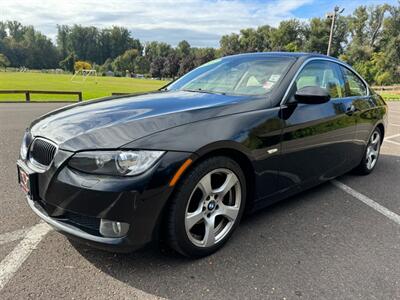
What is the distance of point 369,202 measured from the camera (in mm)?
3857

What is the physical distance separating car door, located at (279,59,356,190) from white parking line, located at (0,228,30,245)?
230 cm

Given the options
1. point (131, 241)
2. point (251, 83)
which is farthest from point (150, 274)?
point (251, 83)

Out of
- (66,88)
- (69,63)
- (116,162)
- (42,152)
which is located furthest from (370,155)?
(69,63)

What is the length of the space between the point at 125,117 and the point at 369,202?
2.94 metres

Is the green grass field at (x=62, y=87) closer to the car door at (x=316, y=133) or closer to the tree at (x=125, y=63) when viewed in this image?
the car door at (x=316, y=133)

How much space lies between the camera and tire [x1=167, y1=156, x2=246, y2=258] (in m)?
2.32

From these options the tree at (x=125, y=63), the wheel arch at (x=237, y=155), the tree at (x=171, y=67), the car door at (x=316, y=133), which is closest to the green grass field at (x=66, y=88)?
the car door at (x=316, y=133)

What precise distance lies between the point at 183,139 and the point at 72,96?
2032 centimetres

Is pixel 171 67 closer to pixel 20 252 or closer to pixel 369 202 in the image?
pixel 369 202

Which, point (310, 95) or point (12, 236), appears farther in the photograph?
point (310, 95)

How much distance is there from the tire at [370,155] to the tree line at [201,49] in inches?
2361

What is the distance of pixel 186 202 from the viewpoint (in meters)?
2.34

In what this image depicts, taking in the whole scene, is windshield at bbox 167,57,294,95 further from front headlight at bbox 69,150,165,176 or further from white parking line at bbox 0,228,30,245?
white parking line at bbox 0,228,30,245

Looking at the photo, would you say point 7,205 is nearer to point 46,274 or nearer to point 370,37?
point 46,274
